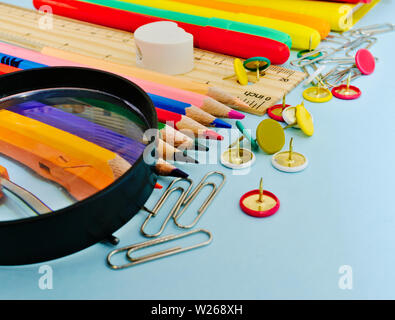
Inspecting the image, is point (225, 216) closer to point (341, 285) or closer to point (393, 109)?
point (341, 285)

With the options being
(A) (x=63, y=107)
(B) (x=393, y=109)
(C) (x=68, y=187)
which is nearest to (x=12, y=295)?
(C) (x=68, y=187)

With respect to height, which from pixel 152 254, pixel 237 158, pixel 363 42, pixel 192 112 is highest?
pixel 363 42

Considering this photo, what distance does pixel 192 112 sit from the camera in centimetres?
94

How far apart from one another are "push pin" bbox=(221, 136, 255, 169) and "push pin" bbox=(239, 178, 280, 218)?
3.2 inches

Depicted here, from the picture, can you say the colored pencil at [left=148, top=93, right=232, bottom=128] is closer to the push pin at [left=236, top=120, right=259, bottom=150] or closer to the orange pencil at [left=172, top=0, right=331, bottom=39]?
the push pin at [left=236, top=120, right=259, bottom=150]

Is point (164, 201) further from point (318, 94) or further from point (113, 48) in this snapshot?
point (113, 48)

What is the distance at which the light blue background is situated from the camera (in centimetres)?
65

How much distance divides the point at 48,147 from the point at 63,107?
125 millimetres

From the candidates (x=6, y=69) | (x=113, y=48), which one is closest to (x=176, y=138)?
(x=6, y=69)

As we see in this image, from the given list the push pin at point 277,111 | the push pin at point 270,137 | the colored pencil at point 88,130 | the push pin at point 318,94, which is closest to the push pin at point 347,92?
the push pin at point 318,94

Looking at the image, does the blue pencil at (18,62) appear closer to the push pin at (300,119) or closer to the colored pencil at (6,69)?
the colored pencil at (6,69)

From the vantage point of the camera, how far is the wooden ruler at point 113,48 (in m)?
1.12

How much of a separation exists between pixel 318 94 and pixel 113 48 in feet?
1.99

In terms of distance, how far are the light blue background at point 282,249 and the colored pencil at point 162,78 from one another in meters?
0.18
